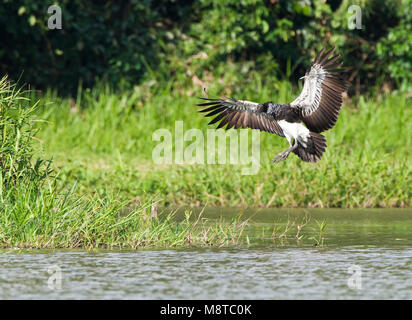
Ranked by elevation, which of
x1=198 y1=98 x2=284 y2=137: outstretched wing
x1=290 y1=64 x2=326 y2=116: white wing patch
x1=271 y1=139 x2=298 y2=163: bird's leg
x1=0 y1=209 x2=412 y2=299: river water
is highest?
x1=290 y1=64 x2=326 y2=116: white wing patch

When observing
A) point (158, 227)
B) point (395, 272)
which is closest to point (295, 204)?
point (158, 227)

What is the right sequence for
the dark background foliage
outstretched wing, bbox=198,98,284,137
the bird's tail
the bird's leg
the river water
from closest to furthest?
the river water → the bird's leg → the bird's tail → outstretched wing, bbox=198,98,284,137 → the dark background foliage

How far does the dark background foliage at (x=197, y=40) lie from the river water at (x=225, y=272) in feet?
27.5

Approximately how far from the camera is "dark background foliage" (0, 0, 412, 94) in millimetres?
16172

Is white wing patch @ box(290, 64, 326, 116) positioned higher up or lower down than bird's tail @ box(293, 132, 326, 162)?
higher up

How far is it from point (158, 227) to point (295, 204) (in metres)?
3.28

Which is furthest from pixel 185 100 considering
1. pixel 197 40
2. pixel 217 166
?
pixel 217 166

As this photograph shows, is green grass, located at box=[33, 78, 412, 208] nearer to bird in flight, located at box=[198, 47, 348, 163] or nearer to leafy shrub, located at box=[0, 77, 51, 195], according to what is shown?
leafy shrub, located at box=[0, 77, 51, 195]

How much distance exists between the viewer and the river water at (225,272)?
5.98 metres

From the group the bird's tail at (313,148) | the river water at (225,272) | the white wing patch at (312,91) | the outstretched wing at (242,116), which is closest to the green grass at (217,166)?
the outstretched wing at (242,116)

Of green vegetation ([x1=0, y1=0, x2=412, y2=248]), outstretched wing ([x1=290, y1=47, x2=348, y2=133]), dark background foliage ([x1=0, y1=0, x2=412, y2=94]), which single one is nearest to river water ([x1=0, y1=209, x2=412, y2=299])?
green vegetation ([x1=0, y1=0, x2=412, y2=248])

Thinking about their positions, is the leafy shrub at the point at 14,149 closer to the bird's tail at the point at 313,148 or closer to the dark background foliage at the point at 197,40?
the bird's tail at the point at 313,148

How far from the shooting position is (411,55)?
16.3 metres
